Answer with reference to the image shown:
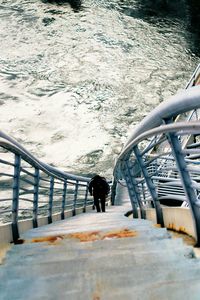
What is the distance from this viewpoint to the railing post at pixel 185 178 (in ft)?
7.59

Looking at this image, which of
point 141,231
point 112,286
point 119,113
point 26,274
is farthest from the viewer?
point 119,113

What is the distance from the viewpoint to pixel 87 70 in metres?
44.2

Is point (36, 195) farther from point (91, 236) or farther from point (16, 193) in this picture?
point (91, 236)

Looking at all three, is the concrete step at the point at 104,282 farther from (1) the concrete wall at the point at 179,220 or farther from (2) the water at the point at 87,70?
(2) the water at the point at 87,70

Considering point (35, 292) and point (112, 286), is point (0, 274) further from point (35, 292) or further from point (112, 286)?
point (112, 286)

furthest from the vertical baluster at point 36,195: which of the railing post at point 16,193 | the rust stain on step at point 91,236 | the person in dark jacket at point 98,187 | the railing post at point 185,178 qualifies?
the person in dark jacket at point 98,187

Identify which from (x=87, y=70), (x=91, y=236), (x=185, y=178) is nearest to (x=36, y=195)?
(x=91, y=236)

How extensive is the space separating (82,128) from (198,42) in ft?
67.7

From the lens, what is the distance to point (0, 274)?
2.16 m

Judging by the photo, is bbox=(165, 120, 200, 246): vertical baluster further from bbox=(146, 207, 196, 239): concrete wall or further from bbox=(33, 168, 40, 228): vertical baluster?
bbox=(33, 168, 40, 228): vertical baluster

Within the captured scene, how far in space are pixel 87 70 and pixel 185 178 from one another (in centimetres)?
4283

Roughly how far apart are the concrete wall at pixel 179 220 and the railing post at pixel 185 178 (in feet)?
0.39

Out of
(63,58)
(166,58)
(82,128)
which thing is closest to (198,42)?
(166,58)

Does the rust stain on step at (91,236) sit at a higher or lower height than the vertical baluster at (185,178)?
lower
